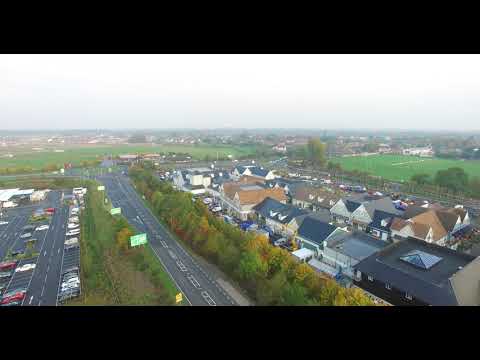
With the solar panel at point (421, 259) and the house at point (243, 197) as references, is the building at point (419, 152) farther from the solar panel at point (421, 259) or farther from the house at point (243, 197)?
the solar panel at point (421, 259)

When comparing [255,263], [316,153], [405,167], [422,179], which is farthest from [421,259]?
[405,167]

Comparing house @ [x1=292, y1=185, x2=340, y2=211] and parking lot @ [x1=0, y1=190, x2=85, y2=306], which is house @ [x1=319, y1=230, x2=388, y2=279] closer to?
house @ [x1=292, y1=185, x2=340, y2=211]

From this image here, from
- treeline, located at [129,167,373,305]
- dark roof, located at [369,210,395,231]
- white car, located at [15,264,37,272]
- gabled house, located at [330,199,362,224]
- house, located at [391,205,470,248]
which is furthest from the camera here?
gabled house, located at [330,199,362,224]

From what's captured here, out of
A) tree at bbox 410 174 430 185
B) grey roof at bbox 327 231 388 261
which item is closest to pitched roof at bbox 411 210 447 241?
grey roof at bbox 327 231 388 261

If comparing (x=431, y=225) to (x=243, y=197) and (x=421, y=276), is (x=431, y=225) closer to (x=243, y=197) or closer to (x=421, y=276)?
(x=421, y=276)
